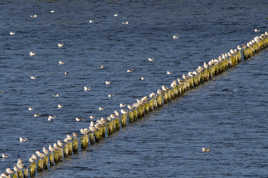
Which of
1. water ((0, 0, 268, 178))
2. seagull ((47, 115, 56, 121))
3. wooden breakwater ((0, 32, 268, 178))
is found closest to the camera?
wooden breakwater ((0, 32, 268, 178))

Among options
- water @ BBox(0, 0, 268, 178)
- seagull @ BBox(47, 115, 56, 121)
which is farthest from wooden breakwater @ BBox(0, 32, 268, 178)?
seagull @ BBox(47, 115, 56, 121)

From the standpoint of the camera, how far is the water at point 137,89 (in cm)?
7325

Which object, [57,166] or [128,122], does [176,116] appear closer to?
[128,122]

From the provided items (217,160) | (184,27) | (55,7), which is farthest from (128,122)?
(55,7)

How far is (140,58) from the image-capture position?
122625mm

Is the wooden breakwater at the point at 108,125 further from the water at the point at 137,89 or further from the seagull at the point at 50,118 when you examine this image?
the seagull at the point at 50,118

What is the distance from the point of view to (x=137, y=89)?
101m

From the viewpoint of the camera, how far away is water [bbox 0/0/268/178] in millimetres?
73250

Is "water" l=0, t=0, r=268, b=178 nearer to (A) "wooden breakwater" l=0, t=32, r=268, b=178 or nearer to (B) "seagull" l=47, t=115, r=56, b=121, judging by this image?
(B) "seagull" l=47, t=115, r=56, b=121

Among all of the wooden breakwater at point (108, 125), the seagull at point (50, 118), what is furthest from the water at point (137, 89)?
the wooden breakwater at point (108, 125)

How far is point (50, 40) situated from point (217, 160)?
69946 mm

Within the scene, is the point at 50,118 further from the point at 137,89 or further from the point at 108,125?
the point at 137,89

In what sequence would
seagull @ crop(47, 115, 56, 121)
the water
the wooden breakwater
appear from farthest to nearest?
seagull @ crop(47, 115, 56, 121) → the water → the wooden breakwater

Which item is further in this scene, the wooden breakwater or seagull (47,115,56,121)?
seagull (47,115,56,121)
